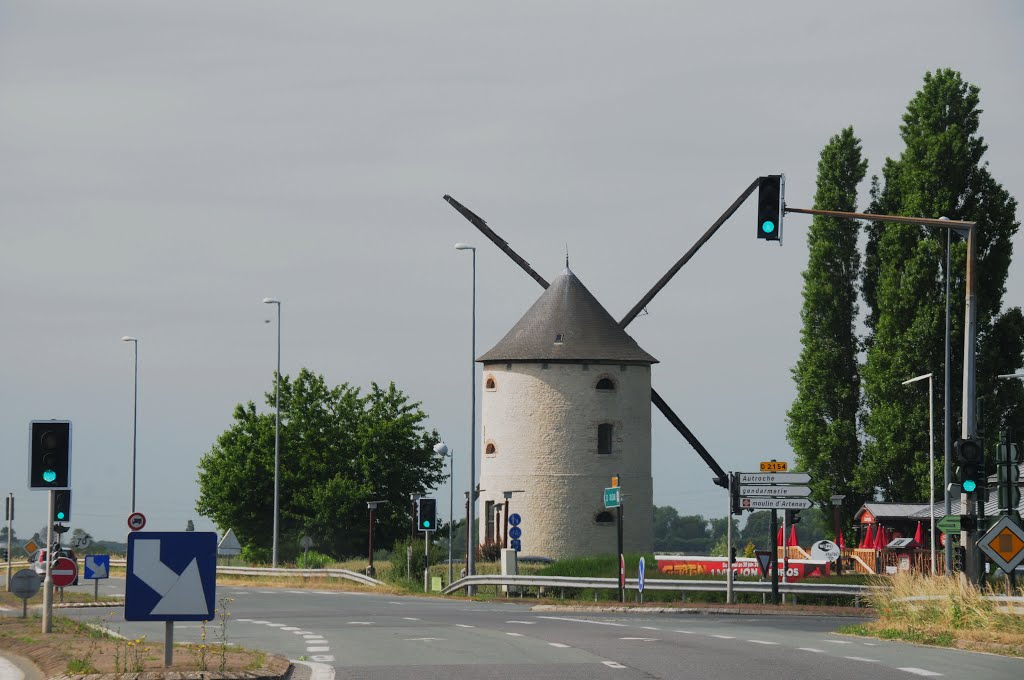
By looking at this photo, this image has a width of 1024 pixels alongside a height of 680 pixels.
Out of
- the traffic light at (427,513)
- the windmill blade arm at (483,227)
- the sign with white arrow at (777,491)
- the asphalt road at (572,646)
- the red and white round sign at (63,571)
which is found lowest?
the asphalt road at (572,646)

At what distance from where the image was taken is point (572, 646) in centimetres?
2186

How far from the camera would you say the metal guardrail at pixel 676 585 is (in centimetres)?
3978

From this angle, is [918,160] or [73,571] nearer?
[73,571]

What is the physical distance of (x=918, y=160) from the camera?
202ft

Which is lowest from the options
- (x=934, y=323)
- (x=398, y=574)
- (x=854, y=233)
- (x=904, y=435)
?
(x=398, y=574)

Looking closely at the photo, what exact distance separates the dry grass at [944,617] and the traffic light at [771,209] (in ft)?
20.6

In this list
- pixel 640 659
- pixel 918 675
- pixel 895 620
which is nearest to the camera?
pixel 918 675

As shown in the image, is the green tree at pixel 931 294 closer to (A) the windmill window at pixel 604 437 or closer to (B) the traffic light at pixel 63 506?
(A) the windmill window at pixel 604 437

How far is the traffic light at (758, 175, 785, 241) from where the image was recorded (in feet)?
77.3

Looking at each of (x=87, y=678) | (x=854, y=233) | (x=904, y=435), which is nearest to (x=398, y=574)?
(x=904, y=435)

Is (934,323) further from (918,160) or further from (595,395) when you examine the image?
(595,395)

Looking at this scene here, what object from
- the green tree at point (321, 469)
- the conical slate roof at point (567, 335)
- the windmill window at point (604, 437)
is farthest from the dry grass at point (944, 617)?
the green tree at point (321, 469)

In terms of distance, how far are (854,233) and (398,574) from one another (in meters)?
24.4

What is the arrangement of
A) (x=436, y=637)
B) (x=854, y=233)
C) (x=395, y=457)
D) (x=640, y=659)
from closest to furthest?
(x=640, y=659) → (x=436, y=637) → (x=854, y=233) → (x=395, y=457)
